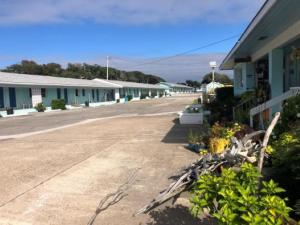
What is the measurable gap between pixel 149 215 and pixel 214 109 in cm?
1170

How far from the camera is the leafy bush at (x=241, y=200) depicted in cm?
255

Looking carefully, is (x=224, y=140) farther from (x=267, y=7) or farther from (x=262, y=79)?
(x=262, y=79)

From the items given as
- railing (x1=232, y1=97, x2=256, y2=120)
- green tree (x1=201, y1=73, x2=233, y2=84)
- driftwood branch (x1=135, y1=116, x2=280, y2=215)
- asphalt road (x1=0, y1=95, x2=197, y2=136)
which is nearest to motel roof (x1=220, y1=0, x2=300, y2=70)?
railing (x1=232, y1=97, x2=256, y2=120)

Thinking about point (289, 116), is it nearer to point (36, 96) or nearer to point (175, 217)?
point (175, 217)

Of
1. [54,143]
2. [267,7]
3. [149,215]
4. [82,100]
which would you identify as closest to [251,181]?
[149,215]

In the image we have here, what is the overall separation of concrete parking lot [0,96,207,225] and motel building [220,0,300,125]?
2.75 m

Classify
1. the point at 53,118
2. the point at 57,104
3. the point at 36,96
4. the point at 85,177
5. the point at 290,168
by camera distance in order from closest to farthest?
the point at 290,168, the point at 85,177, the point at 53,118, the point at 36,96, the point at 57,104

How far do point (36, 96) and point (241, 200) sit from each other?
33425 millimetres

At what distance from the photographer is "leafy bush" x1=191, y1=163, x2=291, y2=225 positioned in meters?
2.55

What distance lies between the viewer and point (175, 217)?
4.45 meters

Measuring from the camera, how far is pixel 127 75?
121938 mm

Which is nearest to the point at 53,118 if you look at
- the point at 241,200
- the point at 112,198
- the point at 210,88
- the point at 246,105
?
the point at 210,88

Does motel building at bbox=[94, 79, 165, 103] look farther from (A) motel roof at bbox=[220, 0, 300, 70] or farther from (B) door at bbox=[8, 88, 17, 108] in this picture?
(A) motel roof at bbox=[220, 0, 300, 70]

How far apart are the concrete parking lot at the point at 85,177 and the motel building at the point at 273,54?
2753 mm
